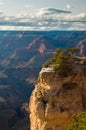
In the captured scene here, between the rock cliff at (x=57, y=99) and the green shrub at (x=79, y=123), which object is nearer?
the green shrub at (x=79, y=123)

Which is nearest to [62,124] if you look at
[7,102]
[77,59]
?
[77,59]

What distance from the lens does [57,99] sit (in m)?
41.8

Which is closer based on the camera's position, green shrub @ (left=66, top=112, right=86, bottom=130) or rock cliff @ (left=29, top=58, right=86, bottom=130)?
green shrub @ (left=66, top=112, right=86, bottom=130)

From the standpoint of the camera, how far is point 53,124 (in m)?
40.7

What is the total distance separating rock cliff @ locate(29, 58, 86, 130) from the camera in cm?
4081

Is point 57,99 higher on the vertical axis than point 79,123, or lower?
lower

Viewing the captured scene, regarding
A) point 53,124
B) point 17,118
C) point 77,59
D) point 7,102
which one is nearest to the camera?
point 53,124

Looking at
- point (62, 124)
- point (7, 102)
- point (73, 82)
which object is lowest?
point (7, 102)

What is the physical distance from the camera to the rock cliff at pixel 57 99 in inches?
1607

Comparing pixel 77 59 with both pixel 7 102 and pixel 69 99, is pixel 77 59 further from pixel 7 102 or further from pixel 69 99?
pixel 7 102

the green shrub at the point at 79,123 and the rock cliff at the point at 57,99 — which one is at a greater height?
the green shrub at the point at 79,123

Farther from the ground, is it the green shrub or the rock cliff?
the green shrub

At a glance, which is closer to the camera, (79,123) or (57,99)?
(79,123)

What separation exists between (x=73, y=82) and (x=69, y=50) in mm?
5305
